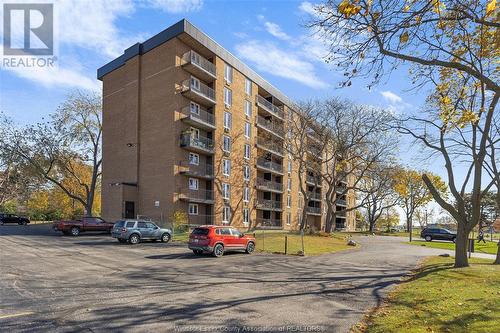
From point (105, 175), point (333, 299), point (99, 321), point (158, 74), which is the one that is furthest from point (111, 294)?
point (105, 175)

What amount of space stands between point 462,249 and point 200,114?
2862cm

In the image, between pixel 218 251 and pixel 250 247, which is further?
pixel 250 247

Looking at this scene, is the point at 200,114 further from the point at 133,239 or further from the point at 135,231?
the point at 133,239

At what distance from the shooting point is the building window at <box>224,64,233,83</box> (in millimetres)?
42969

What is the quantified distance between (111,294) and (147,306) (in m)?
1.71

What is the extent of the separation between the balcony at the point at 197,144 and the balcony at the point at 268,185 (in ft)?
39.0

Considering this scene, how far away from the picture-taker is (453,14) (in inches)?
319

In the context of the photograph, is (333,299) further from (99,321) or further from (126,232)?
(126,232)

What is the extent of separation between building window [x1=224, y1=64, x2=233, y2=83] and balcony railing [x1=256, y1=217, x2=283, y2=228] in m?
18.5

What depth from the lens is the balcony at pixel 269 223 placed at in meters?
51.4

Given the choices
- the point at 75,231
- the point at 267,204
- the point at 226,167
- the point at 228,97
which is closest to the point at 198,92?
the point at 228,97

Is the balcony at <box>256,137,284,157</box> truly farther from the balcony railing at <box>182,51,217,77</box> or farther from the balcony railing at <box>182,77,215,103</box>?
the balcony railing at <box>182,51,217,77</box>

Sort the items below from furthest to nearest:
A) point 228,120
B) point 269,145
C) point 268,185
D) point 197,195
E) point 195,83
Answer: point 268,185
point 269,145
point 228,120
point 197,195
point 195,83

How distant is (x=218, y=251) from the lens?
20469 mm
